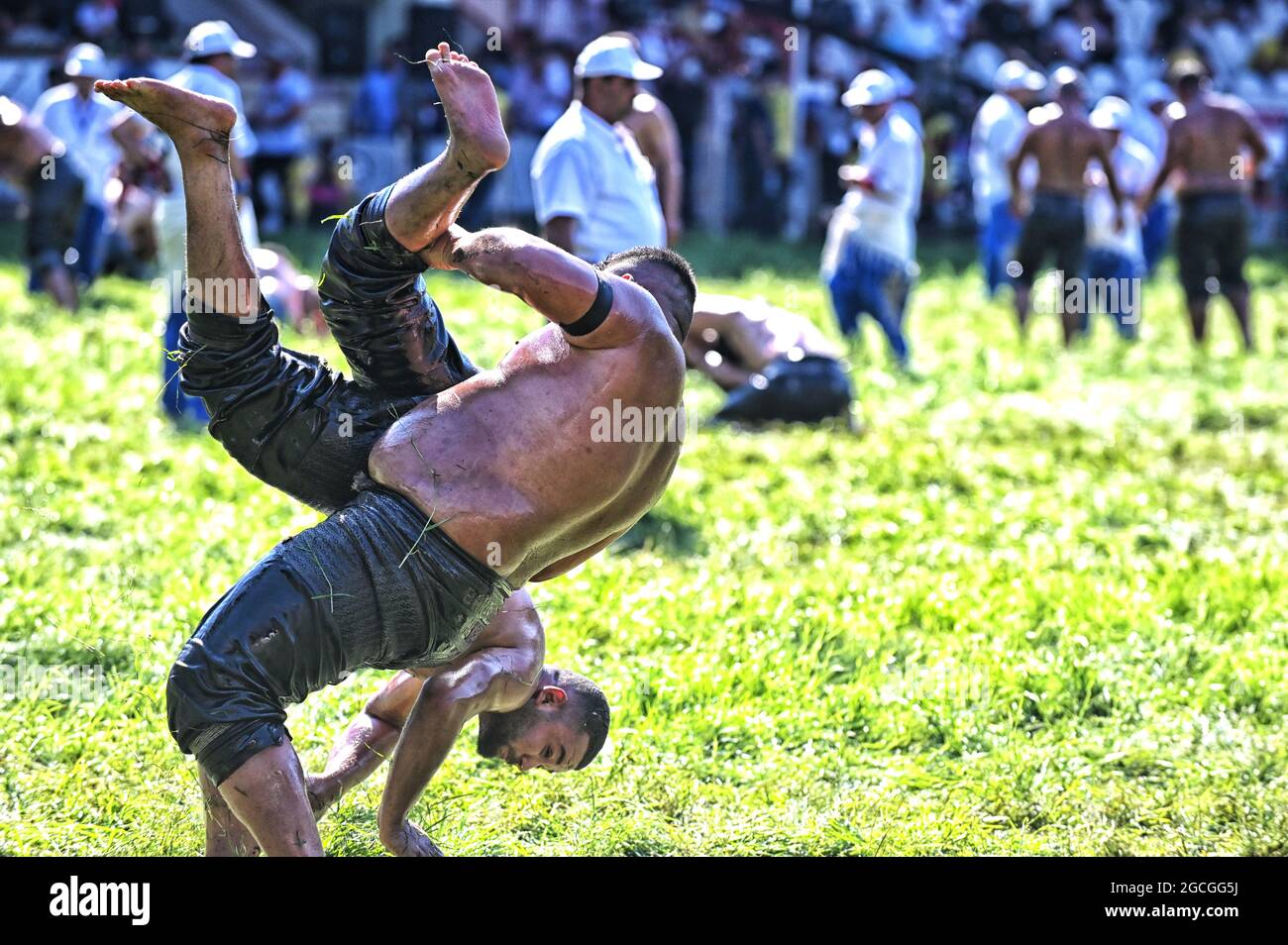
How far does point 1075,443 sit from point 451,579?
5.96 m

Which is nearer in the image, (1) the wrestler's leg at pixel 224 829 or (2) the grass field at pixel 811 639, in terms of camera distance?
(1) the wrestler's leg at pixel 224 829

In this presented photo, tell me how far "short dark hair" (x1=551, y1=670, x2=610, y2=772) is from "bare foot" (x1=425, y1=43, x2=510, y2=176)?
1.28 metres

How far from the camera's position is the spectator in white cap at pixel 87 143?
12875 millimetres

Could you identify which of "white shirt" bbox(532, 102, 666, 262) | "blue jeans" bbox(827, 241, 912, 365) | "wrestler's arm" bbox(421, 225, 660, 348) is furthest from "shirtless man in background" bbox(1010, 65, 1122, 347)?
"wrestler's arm" bbox(421, 225, 660, 348)

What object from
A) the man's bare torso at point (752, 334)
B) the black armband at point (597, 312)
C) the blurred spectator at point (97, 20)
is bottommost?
the man's bare torso at point (752, 334)

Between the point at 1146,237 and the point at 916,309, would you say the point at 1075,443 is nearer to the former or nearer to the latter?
the point at 916,309

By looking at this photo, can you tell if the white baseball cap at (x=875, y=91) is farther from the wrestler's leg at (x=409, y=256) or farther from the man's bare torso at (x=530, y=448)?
the man's bare torso at (x=530, y=448)

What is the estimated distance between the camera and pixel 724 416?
9.23 m

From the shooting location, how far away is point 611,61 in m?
7.69

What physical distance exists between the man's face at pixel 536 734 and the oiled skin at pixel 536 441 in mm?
484

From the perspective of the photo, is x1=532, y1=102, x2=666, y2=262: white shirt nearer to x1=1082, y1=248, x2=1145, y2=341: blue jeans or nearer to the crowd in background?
x1=1082, y1=248, x2=1145, y2=341: blue jeans

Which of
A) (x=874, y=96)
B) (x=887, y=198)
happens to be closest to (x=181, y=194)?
(x=887, y=198)

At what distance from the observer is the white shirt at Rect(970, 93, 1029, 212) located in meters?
14.5

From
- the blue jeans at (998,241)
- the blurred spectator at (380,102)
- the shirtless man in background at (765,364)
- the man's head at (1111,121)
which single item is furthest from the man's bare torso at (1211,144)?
the blurred spectator at (380,102)
